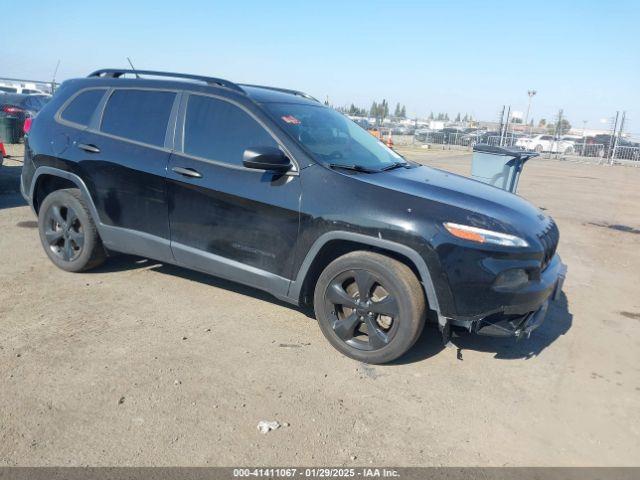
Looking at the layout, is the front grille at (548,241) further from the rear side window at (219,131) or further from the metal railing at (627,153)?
the metal railing at (627,153)

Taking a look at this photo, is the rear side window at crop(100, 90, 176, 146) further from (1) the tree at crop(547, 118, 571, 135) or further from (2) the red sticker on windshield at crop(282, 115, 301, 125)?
(1) the tree at crop(547, 118, 571, 135)

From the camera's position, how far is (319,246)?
12.1 ft

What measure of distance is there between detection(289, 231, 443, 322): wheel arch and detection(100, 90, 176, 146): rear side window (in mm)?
1671

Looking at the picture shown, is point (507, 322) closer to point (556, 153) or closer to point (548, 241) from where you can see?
point (548, 241)

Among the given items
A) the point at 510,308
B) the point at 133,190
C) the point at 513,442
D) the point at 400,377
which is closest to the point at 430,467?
the point at 513,442

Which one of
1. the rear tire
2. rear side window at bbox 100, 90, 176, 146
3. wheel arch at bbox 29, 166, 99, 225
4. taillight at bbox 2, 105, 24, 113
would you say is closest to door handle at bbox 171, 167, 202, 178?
rear side window at bbox 100, 90, 176, 146

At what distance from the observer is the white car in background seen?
32906 mm

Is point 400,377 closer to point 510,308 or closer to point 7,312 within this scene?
point 510,308

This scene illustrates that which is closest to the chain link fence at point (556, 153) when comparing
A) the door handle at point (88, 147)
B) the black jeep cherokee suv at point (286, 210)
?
the black jeep cherokee suv at point (286, 210)

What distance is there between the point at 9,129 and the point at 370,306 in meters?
15.0

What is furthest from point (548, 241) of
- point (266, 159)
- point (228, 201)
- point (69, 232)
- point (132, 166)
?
point (69, 232)

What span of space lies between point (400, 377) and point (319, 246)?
105 centimetres

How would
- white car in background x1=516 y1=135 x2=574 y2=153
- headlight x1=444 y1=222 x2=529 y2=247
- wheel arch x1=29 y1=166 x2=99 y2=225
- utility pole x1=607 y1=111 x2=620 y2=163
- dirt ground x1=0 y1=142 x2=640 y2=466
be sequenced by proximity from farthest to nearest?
1. white car in background x1=516 y1=135 x2=574 y2=153
2. utility pole x1=607 y1=111 x2=620 y2=163
3. wheel arch x1=29 y1=166 x2=99 y2=225
4. headlight x1=444 y1=222 x2=529 y2=247
5. dirt ground x1=0 y1=142 x2=640 y2=466

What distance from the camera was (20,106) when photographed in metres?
17.4
